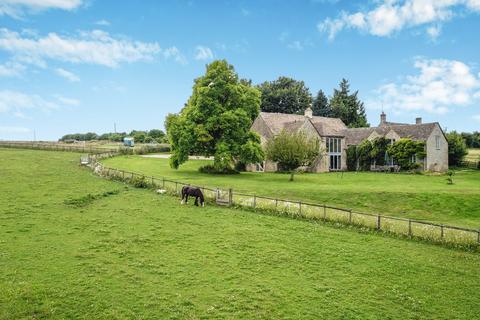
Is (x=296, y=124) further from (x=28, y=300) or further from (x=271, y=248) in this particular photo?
(x=28, y=300)

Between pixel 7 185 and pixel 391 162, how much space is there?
53.2m

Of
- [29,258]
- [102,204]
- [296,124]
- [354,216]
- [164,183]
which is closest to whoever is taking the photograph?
[29,258]

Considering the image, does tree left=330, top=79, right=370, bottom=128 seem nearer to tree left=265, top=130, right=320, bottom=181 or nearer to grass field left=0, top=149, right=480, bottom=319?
tree left=265, top=130, right=320, bottom=181

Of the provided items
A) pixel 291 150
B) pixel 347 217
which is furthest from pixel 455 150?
pixel 347 217

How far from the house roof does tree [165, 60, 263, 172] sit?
2258cm

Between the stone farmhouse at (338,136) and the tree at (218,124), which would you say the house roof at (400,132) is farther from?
the tree at (218,124)

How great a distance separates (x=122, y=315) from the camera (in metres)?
12.7

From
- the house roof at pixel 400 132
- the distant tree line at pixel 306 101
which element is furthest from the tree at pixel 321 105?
the house roof at pixel 400 132

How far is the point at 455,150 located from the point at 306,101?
3809 cm

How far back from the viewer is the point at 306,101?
313 feet

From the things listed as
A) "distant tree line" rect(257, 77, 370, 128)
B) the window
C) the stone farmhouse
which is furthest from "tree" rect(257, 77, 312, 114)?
the window

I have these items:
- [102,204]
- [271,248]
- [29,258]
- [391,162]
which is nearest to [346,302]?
[271,248]

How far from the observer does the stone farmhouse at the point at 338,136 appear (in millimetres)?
58938

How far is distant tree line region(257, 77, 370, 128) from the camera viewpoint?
93750mm
